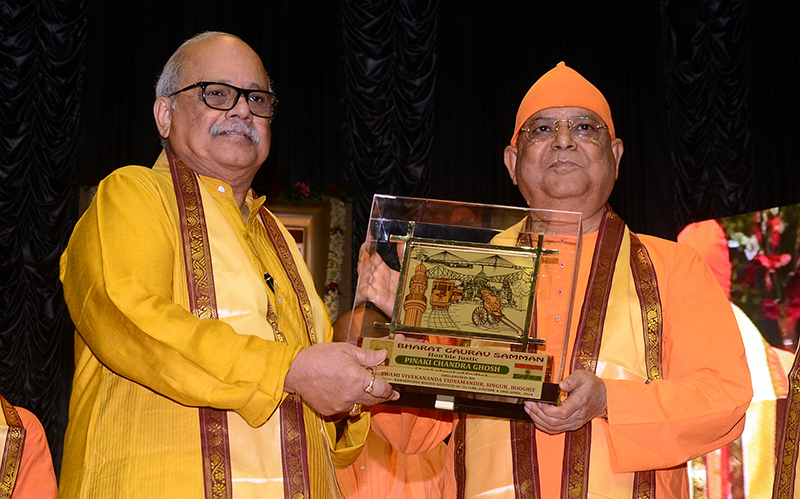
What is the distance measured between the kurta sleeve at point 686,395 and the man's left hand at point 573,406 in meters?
0.05

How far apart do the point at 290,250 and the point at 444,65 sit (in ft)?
14.9

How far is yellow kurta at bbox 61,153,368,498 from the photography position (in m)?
1.67

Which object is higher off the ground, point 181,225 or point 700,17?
point 700,17

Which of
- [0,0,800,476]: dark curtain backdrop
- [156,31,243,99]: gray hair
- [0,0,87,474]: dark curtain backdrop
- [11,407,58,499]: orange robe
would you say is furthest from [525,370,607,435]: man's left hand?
[0,0,87,474]: dark curtain backdrop

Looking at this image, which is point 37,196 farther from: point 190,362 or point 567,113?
point 190,362

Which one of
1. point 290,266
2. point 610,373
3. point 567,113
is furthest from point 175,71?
point 610,373

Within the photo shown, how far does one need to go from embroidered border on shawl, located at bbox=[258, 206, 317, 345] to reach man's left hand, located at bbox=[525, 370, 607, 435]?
0.63 meters

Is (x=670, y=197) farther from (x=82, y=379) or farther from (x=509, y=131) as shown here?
(x=82, y=379)

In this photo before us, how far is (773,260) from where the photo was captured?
3477 mm

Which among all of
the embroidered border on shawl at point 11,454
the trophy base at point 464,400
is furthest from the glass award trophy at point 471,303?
the embroidered border on shawl at point 11,454

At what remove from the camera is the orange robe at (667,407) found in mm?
1937

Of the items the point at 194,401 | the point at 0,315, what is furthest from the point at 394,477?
the point at 0,315

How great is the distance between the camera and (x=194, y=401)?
1650 millimetres

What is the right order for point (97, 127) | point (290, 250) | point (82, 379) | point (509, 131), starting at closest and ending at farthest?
point (82, 379) < point (290, 250) < point (97, 127) < point (509, 131)
